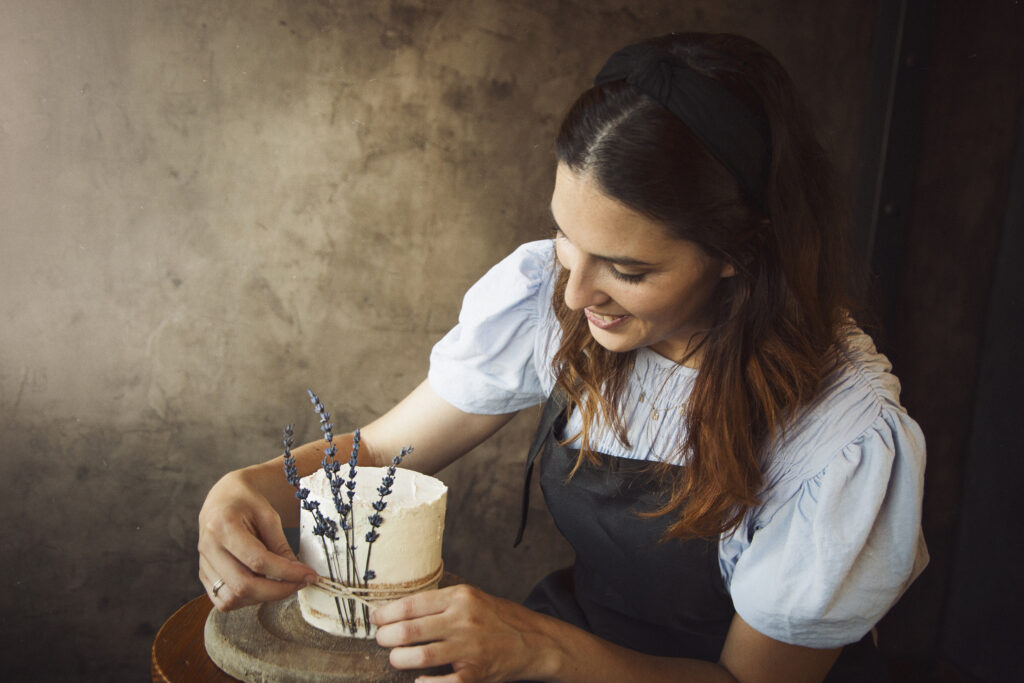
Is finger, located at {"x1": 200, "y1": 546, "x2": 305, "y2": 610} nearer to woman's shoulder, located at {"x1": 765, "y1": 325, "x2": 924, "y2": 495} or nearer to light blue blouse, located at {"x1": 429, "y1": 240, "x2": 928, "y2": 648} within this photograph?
light blue blouse, located at {"x1": 429, "y1": 240, "x2": 928, "y2": 648}

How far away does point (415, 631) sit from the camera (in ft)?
3.33

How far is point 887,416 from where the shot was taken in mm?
1180

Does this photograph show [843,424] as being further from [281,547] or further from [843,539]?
[281,547]

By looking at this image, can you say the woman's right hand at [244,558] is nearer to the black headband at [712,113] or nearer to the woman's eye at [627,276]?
the woman's eye at [627,276]

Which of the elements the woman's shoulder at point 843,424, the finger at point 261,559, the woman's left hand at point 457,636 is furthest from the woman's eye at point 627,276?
the finger at point 261,559

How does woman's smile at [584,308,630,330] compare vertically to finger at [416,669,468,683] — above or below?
above

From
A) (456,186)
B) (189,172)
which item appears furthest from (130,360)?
(456,186)

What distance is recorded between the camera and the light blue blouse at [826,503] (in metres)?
1.12

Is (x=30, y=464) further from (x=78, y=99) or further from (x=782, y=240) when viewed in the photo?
(x=782, y=240)

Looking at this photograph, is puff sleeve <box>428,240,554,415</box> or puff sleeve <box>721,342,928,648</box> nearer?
puff sleeve <box>721,342,928,648</box>

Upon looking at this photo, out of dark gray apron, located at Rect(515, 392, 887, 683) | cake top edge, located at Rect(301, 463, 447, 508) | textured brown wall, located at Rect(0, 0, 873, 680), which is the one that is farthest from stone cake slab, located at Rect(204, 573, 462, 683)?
textured brown wall, located at Rect(0, 0, 873, 680)

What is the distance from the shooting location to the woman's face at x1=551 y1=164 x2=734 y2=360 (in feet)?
3.51

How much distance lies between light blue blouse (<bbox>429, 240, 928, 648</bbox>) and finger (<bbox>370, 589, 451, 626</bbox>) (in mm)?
430

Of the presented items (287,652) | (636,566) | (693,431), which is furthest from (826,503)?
(287,652)
